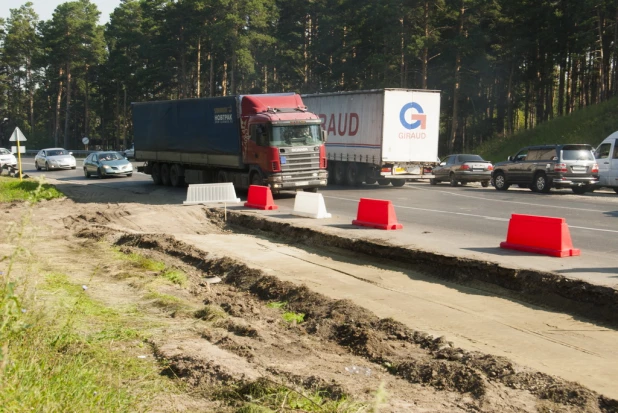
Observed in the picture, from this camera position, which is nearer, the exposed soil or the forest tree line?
the exposed soil

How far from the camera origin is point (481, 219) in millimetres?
18703

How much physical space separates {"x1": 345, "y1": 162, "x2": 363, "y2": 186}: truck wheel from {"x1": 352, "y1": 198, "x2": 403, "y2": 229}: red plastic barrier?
15373 millimetres

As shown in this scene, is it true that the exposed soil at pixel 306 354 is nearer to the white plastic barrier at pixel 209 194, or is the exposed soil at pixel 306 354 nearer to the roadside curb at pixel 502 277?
the roadside curb at pixel 502 277

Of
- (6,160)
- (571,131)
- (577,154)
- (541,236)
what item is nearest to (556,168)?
(577,154)

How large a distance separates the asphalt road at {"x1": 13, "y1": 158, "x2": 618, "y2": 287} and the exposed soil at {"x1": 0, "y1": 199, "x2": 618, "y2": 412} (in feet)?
11.9

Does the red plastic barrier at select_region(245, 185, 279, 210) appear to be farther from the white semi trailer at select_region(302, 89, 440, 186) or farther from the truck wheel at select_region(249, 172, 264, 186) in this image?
the white semi trailer at select_region(302, 89, 440, 186)

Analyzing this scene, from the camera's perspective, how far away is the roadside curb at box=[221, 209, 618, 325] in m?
9.79

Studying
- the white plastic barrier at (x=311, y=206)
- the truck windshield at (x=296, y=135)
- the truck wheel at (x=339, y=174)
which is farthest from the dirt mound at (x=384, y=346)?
the truck wheel at (x=339, y=174)

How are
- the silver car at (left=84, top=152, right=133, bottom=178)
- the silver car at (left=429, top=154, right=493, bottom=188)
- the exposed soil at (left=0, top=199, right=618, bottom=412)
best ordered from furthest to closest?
the silver car at (left=84, top=152, right=133, bottom=178) → the silver car at (left=429, top=154, right=493, bottom=188) → the exposed soil at (left=0, top=199, right=618, bottom=412)

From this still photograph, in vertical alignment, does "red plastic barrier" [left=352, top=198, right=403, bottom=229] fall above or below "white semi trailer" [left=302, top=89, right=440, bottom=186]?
below

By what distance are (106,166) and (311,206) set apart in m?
23.9

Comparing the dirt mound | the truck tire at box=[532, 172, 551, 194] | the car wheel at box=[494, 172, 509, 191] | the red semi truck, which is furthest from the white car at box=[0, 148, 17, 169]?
the dirt mound

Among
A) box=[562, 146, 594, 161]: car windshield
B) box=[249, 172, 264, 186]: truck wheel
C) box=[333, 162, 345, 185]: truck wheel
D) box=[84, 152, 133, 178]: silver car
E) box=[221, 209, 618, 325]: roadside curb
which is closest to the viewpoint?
box=[221, 209, 618, 325]: roadside curb

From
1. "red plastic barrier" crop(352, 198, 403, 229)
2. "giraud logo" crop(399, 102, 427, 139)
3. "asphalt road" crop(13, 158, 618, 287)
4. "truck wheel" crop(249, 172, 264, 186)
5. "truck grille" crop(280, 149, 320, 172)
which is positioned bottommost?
"asphalt road" crop(13, 158, 618, 287)
